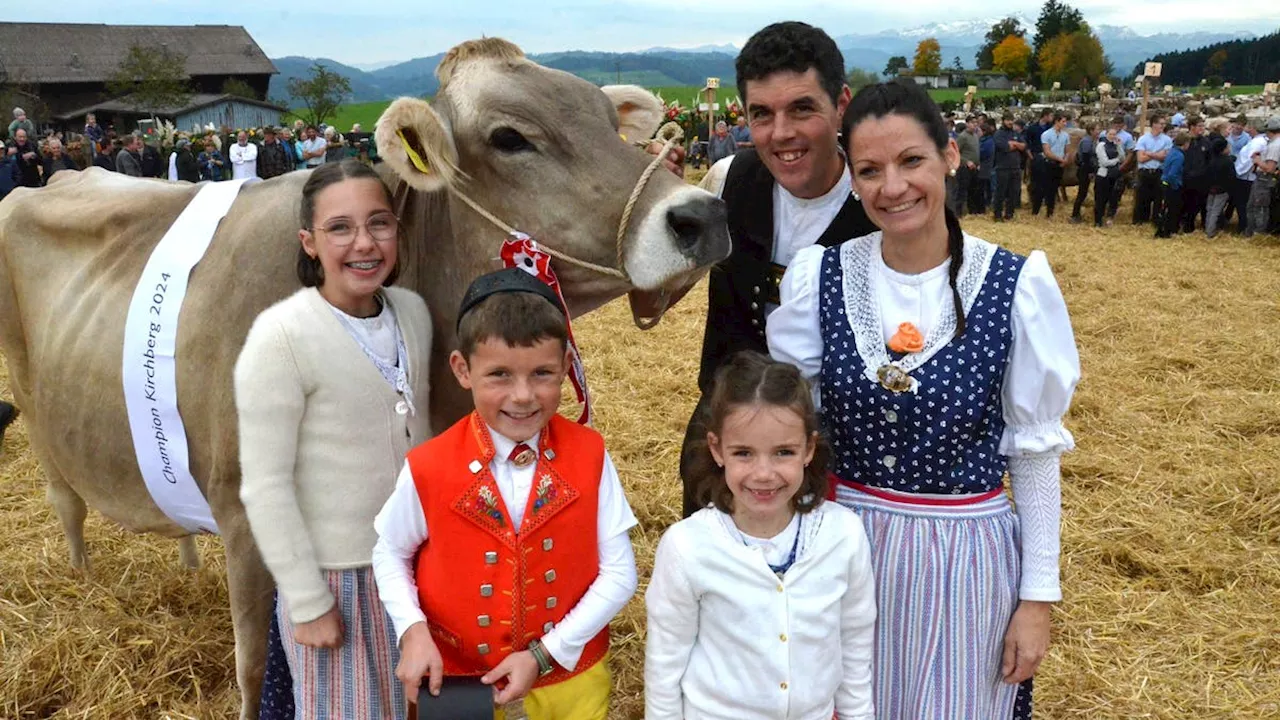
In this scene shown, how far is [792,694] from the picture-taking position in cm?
176

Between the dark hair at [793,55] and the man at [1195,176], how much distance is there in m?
13.2

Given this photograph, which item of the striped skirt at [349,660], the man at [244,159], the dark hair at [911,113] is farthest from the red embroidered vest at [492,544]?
the man at [244,159]

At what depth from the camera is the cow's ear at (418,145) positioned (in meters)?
2.04

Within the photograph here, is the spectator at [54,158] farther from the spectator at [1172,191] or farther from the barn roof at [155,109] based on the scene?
the barn roof at [155,109]

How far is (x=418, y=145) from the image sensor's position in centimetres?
Answer: 214

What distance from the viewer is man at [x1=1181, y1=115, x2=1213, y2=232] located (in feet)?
42.0

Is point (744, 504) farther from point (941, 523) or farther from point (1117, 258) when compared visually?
point (1117, 258)

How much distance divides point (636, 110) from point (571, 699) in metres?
1.75

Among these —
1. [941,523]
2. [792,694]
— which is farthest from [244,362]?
[941,523]

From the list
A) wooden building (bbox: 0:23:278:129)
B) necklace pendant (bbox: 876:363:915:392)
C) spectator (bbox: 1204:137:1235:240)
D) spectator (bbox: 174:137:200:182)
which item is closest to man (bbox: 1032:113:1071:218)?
spectator (bbox: 1204:137:1235:240)

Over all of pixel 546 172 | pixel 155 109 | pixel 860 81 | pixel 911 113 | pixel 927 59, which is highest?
pixel 927 59

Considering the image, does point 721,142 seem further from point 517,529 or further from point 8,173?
point 517,529

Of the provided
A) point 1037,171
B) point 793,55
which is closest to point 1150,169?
point 1037,171

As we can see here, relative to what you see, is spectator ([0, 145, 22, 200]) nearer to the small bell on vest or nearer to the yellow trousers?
the small bell on vest
